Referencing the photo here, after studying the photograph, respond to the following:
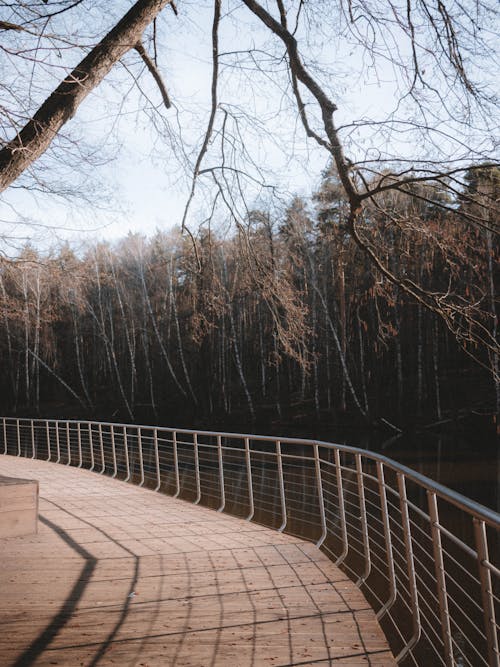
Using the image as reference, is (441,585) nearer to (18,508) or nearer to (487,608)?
(487,608)

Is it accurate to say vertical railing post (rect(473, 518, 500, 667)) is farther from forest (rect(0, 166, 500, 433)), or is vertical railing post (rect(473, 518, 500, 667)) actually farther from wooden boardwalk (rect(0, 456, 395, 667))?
forest (rect(0, 166, 500, 433))

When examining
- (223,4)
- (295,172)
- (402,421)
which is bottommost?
(402,421)

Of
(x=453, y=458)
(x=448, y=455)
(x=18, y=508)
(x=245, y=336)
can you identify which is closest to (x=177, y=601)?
(x=18, y=508)

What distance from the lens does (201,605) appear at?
346 cm

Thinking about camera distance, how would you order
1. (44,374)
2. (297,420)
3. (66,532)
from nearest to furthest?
(66,532) < (297,420) < (44,374)

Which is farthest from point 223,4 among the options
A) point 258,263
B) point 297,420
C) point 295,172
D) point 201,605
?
point 297,420

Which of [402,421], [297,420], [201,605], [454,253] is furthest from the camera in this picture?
[297,420]

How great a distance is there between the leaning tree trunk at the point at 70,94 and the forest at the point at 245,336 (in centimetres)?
184

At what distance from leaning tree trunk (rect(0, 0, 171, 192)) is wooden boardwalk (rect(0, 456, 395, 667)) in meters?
2.46

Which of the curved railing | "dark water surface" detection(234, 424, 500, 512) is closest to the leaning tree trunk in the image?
the curved railing

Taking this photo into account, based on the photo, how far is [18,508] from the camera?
5.32 metres

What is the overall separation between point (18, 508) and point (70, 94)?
3.27 m

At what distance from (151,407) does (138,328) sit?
12.4 ft

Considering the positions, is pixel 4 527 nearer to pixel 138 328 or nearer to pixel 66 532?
pixel 66 532
